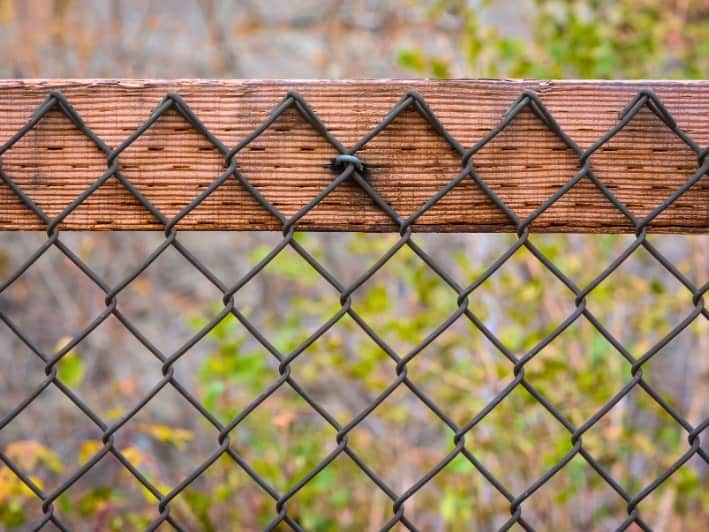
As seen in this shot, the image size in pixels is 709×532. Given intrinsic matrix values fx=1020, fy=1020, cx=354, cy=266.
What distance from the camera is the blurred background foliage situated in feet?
10.4

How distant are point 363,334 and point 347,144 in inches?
101

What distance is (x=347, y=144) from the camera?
142 centimetres

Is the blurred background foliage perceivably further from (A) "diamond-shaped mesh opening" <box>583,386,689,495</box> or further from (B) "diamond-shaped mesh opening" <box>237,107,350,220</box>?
(B) "diamond-shaped mesh opening" <box>237,107,350,220</box>

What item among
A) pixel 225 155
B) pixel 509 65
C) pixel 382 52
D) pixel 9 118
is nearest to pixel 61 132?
pixel 9 118

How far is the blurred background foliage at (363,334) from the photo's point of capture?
317cm

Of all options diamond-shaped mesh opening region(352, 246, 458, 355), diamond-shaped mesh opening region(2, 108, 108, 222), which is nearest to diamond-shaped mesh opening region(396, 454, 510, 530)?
diamond-shaped mesh opening region(352, 246, 458, 355)

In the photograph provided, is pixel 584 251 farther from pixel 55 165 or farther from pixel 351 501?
pixel 55 165

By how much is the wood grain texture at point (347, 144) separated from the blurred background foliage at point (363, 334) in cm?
108

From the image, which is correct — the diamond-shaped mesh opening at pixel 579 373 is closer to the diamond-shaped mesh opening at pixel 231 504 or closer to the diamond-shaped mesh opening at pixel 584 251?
the diamond-shaped mesh opening at pixel 584 251

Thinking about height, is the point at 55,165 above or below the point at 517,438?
above

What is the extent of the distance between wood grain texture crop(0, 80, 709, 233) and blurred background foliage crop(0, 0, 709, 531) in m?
1.08

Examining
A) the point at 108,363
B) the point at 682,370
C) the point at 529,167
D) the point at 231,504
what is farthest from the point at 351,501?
the point at 529,167

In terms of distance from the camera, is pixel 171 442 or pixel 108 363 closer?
pixel 171 442

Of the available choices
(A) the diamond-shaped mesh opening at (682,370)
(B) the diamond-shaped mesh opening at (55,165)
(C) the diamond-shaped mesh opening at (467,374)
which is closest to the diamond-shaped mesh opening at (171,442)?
(C) the diamond-shaped mesh opening at (467,374)
